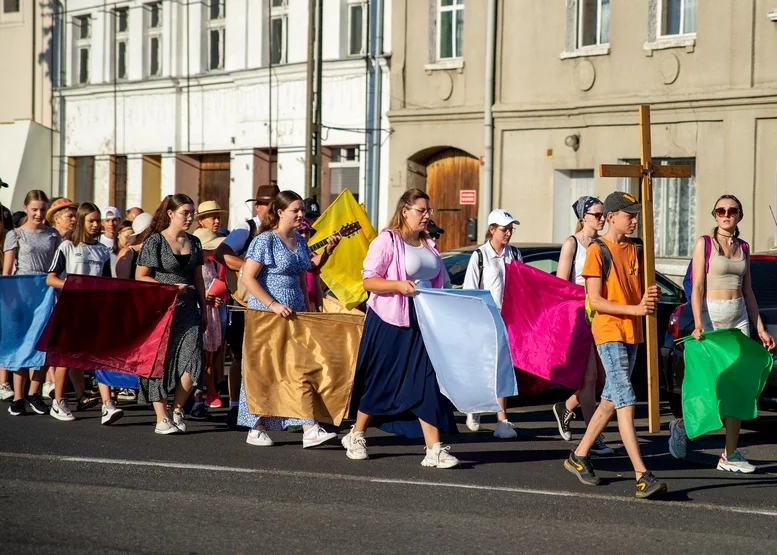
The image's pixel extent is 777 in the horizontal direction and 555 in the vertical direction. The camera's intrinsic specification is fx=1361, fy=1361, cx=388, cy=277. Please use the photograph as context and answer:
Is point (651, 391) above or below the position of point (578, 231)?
below

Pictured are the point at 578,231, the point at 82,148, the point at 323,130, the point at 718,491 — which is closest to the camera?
the point at 718,491

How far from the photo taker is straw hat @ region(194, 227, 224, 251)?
517 inches

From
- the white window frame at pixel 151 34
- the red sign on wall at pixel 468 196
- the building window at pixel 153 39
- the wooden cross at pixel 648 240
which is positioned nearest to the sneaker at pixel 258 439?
the wooden cross at pixel 648 240

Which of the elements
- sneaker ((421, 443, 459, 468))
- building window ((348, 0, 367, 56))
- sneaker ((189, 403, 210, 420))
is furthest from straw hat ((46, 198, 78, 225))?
building window ((348, 0, 367, 56))

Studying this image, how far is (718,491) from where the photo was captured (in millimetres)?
8383

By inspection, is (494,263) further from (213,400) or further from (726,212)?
(213,400)

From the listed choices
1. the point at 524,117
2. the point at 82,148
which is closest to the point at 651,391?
the point at 524,117

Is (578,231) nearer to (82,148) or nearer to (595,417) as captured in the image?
(595,417)

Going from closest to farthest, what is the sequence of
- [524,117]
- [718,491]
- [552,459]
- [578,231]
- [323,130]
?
[718,491] → [552,459] → [578,231] → [524,117] → [323,130]

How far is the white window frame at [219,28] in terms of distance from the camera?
98.1 ft

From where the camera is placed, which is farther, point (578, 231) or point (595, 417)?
point (578, 231)

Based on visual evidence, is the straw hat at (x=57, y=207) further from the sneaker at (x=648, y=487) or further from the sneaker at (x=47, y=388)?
the sneaker at (x=648, y=487)

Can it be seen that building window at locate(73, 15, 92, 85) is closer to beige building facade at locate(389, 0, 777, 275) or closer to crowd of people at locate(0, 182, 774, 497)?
beige building facade at locate(389, 0, 777, 275)

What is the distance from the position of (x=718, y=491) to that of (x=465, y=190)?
17643 mm
